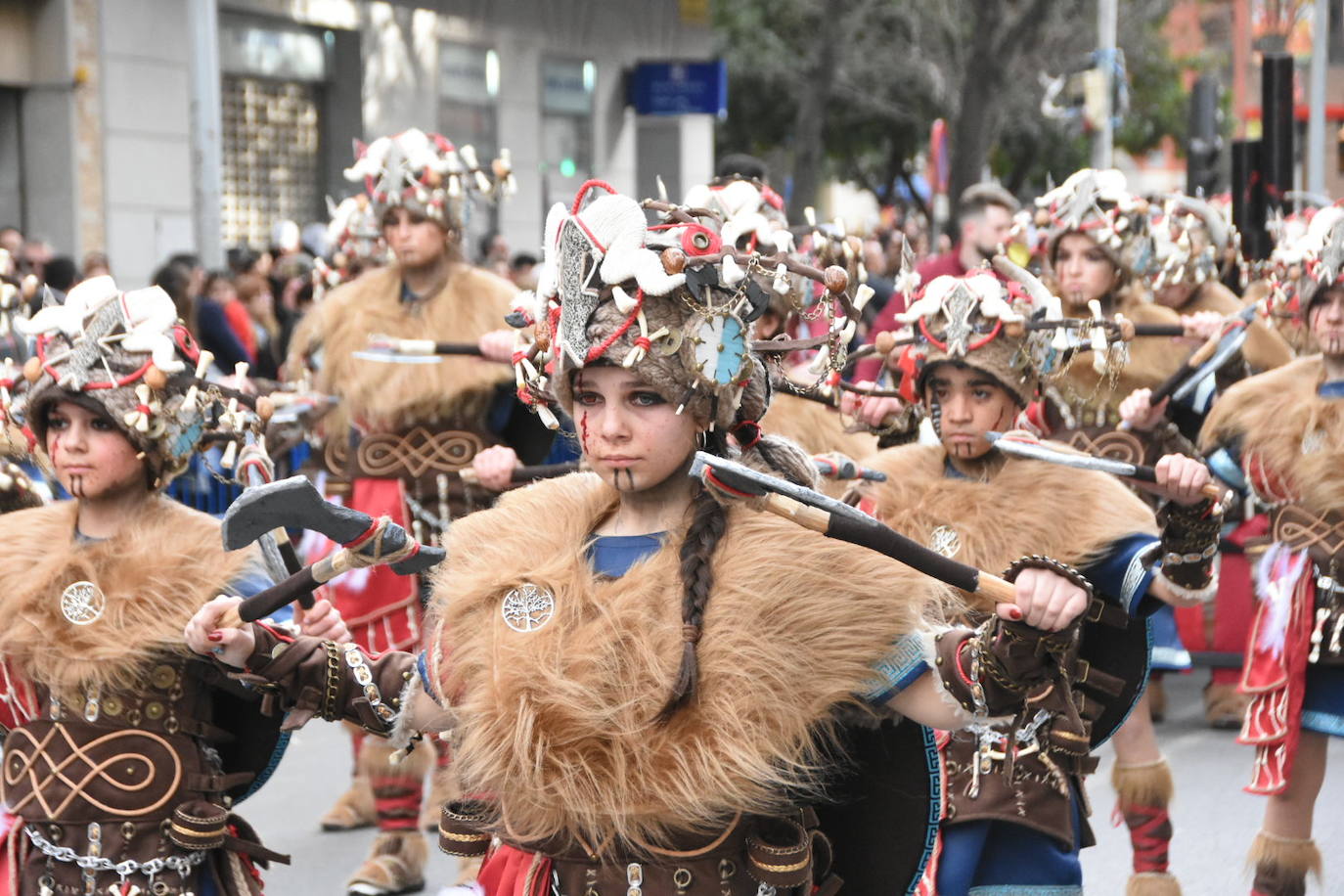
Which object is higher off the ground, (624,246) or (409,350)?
(624,246)

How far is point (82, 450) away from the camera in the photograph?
407cm

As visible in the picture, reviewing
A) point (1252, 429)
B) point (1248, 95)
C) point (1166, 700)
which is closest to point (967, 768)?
point (1252, 429)

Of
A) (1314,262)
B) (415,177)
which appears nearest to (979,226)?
(415,177)

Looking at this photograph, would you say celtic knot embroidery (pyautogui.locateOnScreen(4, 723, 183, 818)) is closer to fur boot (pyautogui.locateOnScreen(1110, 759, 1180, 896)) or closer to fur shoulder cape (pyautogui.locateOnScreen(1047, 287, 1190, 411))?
fur boot (pyautogui.locateOnScreen(1110, 759, 1180, 896))

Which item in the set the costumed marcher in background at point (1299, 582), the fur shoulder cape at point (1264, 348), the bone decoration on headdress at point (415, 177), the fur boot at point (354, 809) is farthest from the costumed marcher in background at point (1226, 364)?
the fur boot at point (354, 809)

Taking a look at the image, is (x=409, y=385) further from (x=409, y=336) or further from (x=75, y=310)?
(x=75, y=310)

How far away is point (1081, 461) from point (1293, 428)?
2094 millimetres

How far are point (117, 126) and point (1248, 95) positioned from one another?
4538 cm

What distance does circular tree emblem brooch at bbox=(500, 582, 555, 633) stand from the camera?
130 inches

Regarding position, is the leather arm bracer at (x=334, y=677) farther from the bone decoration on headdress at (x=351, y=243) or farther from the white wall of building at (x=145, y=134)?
the white wall of building at (x=145, y=134)

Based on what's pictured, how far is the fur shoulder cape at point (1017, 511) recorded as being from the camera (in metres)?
4.55

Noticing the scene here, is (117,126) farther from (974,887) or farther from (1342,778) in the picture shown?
(974,887)

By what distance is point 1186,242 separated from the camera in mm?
7922

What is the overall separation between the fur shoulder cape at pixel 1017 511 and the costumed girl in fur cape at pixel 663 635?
1.27m
